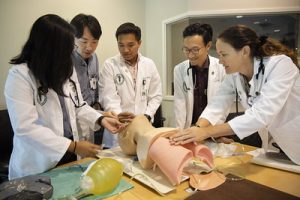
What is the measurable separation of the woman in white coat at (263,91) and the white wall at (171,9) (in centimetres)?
165

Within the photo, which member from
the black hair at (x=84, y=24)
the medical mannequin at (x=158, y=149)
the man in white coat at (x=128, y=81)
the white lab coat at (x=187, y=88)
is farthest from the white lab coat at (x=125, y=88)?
the medical mannequin at (x=158, y=149)

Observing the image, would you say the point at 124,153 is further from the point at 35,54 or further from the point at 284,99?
the point at 284,99

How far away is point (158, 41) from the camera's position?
330 cm

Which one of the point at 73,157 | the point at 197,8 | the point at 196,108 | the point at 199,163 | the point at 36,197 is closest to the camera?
the point at 36,197

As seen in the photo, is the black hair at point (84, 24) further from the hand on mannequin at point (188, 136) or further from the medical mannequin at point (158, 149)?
the hand on mannequin at point (188, 136)

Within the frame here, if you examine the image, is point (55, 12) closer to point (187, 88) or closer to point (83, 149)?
point (187, 88)

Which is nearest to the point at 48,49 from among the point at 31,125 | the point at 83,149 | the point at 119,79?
the point at 31,125

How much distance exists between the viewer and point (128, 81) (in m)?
2.13

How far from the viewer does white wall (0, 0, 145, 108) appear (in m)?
2.30

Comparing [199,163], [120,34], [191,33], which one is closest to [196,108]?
[191,33]

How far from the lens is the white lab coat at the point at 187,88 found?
2025 millimetres

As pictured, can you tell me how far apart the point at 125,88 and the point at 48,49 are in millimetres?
1001

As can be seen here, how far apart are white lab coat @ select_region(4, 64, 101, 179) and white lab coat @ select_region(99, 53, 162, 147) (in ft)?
2.49

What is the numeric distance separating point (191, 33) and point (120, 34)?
0.56 meters
